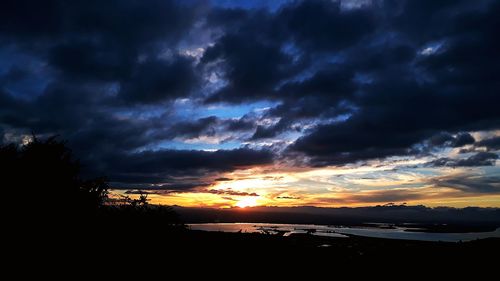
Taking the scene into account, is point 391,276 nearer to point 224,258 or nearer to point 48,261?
point 224,258

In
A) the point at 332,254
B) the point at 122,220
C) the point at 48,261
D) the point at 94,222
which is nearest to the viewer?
the point at 48,261

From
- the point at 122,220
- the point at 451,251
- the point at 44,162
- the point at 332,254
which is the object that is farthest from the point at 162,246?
the point at 451,251

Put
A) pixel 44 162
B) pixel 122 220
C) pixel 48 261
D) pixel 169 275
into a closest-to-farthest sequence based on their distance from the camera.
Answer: pixel 48 261, pixel 169 275, pixel 122 220, pixel 44 162

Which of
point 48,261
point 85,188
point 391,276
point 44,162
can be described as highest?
A: point 44,162

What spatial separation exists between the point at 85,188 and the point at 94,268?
1234 centimetres

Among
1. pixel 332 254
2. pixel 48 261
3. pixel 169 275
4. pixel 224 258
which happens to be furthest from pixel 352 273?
pixel 48 261

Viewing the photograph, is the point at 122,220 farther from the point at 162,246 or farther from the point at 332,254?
the point at 332,254

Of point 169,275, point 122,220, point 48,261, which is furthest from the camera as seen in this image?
point 122,220

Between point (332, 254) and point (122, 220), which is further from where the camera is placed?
point (332, 254)

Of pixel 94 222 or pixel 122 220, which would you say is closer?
pixel 94 222

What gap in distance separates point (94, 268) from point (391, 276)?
752 inches

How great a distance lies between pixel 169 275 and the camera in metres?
20.9

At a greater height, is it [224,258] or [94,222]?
[94,222]

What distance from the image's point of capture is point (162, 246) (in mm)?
25125
